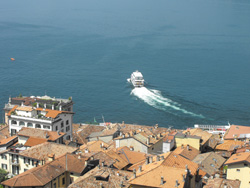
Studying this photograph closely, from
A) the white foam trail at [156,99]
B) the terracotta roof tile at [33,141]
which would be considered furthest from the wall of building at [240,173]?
the white foam trail at [156,99]

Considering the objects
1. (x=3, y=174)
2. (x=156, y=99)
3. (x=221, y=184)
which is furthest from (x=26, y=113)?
(x=156, y=99)

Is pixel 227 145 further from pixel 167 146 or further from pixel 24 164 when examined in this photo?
pixel 24 164

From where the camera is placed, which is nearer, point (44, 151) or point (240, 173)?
point (240, 173)

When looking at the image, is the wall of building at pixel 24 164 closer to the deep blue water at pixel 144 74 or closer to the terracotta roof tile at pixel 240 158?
the terracotta roof tile at pixel 240 158

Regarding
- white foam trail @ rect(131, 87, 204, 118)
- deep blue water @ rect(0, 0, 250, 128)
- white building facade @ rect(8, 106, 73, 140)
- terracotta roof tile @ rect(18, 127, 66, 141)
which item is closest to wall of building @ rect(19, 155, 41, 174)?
terracotta roof tile @ rect(18, 127, 66, 141)

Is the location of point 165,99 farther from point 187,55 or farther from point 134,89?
point 187,55

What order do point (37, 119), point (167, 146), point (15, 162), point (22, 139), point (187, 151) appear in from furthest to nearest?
point (37, 119), point (167, 146), point (22, 139), point (187, 151), point (15, 162)
